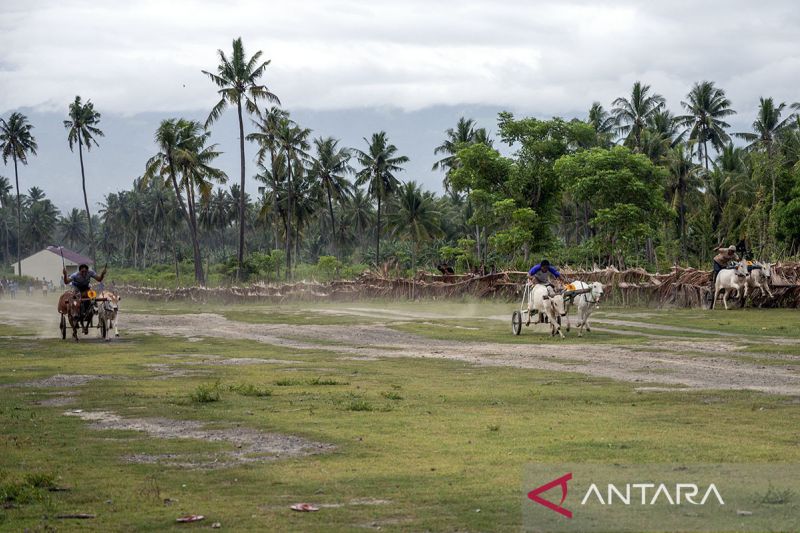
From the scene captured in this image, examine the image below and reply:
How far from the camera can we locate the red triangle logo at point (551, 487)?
24.8 ft

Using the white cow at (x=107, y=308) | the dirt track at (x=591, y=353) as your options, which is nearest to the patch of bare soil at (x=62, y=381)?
the dirt track at (x=591, y=353)

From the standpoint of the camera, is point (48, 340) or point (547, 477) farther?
point (48, 340)

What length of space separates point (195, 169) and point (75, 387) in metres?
70.2

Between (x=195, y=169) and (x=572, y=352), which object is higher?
(x=195, y=169)

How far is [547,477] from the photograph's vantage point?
28.6 ft

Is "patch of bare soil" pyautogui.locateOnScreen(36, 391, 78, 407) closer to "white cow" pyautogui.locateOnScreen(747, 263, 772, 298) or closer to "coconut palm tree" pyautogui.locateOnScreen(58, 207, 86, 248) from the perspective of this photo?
"white cow" pyautogui.locateOnScreen(747, 263, 772, 298)

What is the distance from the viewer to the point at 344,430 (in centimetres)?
1201

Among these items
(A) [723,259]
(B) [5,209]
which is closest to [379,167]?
(A) [723,259]

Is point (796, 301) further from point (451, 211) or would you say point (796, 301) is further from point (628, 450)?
point (451, 211)

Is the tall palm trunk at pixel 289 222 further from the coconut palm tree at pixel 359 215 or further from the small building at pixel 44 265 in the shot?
the small building at pixel 44 265

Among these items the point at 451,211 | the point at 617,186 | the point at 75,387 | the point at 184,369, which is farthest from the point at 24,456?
the point at 451,211

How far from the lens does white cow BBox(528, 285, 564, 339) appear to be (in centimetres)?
2688

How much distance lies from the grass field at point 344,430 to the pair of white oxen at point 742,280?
1223 centimetres

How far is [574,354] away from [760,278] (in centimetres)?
1765
